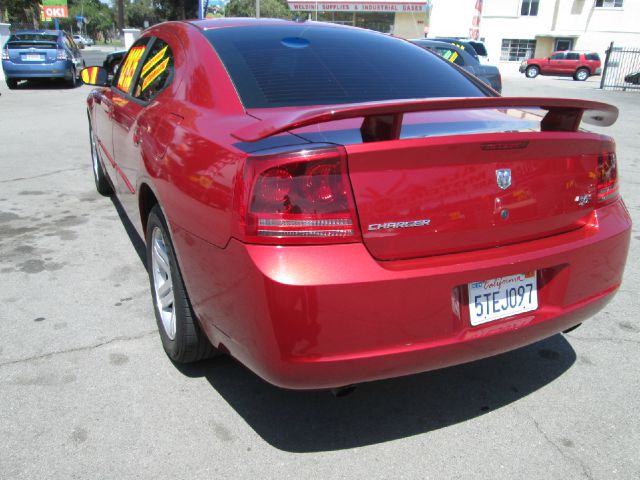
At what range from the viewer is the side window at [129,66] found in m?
3.85

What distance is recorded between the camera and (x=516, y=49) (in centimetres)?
4534

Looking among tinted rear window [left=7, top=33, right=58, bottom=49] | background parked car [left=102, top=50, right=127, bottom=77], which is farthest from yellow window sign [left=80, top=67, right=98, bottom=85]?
tinted rear window [left=7, top=33, right=58, bottom=49]

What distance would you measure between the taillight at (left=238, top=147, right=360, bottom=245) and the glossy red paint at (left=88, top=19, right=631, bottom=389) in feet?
0.05

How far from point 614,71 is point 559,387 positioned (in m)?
28.2

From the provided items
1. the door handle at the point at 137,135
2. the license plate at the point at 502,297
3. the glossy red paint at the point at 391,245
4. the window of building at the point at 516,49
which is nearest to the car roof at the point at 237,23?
the door handle at the point at 137,135

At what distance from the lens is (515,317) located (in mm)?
2172

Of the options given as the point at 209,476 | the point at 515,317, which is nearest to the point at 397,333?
the point at 515,317

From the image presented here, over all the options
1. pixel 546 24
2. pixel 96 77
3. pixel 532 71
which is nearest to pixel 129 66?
pixel 96 77

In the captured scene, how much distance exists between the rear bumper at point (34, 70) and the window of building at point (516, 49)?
38.2 m

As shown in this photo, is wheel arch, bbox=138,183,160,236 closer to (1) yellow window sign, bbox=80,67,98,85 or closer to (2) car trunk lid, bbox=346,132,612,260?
(2) car trunk lid, bbox=346,132,612,260

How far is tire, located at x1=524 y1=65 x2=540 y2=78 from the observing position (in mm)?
36156

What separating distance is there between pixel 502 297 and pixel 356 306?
62cm

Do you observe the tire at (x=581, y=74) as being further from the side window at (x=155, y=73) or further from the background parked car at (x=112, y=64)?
the side window at (x=155, y=73)

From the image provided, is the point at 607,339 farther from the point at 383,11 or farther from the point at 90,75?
the point at 383,11
